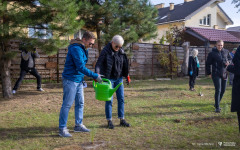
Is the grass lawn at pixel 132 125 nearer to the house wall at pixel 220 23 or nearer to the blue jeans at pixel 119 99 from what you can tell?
the blue jeans at pixel 119 99

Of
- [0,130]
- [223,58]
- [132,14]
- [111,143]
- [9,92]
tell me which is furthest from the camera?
[132,14]

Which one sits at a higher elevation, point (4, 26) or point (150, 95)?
point (4, 26)

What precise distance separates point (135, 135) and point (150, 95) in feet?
15.7

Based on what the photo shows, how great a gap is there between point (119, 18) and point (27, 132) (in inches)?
263

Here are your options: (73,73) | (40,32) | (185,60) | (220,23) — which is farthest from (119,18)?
(220,23)

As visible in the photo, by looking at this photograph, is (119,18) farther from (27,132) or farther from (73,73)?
(27,132)

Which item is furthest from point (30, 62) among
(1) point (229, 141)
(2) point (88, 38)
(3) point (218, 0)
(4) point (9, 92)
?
(3) point (218, 0)

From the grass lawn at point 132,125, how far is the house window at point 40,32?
196 centimetres

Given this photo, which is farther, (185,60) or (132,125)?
(185,60)

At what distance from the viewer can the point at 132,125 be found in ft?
17.6

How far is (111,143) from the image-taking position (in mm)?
4172

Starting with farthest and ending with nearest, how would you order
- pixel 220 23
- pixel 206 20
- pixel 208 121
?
pixel 220 23
pixel 206 20
pixel 208 121

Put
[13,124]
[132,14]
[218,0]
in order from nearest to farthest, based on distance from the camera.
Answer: [13,124] < [132,14] < [218,0]

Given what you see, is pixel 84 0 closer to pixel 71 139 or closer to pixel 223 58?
pixel 223 58
